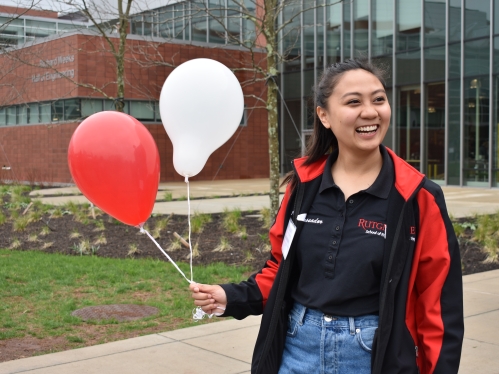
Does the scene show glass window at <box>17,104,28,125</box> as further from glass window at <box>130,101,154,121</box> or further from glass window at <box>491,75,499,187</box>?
glass window at <box>491,75,499,187</box>

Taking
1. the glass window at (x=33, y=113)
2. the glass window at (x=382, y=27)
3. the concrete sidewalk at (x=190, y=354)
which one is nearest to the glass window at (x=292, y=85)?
the glass window at (x=382, y=27)

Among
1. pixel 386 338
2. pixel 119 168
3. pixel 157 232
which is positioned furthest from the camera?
pixel 157 232

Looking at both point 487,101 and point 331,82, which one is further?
point 487,101

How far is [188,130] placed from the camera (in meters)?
3.30

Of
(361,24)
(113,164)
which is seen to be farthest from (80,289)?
(361,24)

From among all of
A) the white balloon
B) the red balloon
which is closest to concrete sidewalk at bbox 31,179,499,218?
the white balloon

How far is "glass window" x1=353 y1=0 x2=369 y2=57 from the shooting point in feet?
85.1

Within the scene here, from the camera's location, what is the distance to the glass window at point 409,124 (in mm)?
24688

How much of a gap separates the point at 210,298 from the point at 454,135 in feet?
72.0

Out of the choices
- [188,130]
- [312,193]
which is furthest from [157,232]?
[312,193]

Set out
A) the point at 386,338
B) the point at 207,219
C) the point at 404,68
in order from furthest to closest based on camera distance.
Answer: the point at 404,68 < the point at 207,219 < the point at 386,338

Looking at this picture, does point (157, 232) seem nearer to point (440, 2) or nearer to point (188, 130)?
point (188, 130)

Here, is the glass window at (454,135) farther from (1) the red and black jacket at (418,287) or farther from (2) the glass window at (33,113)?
(1) the red and black jacket at (418,287)

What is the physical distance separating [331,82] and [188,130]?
100 cm
